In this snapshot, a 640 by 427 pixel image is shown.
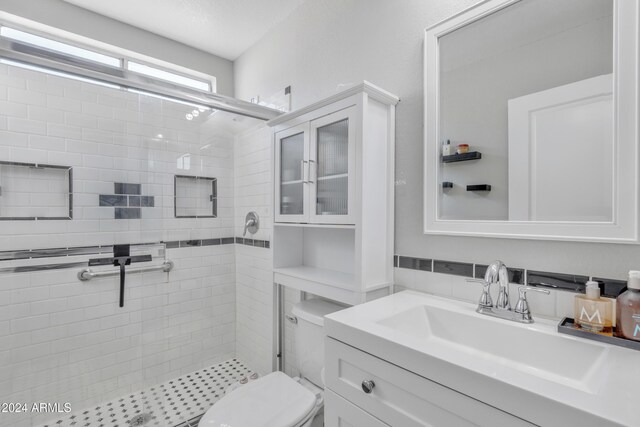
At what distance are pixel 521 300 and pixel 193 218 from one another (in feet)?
6.76

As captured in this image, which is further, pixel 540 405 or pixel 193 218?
pixel 193 218

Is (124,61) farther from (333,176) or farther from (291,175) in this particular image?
(333,176)

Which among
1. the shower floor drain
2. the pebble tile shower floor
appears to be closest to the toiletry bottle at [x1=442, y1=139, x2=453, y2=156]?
the pebble tile shower floor

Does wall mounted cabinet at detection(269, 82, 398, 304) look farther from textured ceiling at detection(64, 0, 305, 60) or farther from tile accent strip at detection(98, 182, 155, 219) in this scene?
tile accent strip at detection(98, 182, 155, 219)

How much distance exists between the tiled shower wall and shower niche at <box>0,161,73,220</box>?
4 centimetres

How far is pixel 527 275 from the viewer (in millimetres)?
979

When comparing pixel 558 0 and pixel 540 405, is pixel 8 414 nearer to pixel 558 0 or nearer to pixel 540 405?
pixel 540 405

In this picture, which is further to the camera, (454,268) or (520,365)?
(454,268)

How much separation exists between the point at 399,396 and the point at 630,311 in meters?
0.60

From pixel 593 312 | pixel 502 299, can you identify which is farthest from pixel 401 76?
pixel 593 312

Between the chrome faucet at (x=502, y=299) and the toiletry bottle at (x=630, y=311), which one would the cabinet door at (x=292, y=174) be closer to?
the chrome faucet at (x=502, y=299)

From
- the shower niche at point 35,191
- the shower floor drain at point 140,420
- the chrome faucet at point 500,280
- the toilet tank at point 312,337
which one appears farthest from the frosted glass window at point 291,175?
the shower floor drain at point 140,420

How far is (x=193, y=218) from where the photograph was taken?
223 centimetres

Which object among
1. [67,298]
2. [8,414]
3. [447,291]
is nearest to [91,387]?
[8,414]
